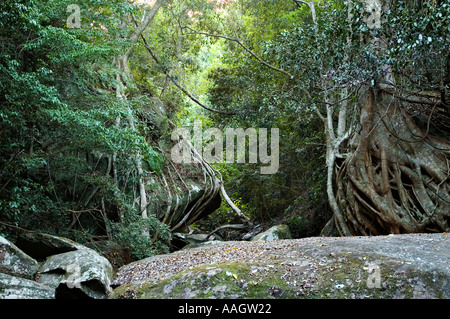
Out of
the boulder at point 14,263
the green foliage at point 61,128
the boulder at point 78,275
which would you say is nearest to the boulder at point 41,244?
the green foliage at point 61,128

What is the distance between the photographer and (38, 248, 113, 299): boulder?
3.87 m

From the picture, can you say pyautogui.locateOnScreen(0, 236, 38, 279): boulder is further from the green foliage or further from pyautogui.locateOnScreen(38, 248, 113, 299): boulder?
the green foliage

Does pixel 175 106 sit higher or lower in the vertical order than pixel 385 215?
higher

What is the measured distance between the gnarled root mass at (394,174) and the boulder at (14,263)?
516 cm

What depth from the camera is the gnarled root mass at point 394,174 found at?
20.7 feet

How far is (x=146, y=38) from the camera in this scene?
12266 mm

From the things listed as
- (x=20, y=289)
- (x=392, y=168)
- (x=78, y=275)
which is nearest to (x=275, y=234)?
(x=392, y=168)

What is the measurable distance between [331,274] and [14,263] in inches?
127

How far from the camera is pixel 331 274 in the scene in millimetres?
3568
